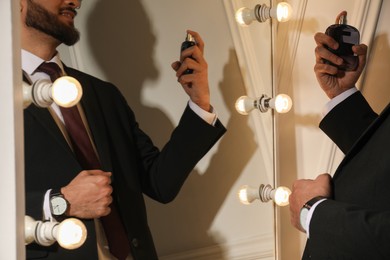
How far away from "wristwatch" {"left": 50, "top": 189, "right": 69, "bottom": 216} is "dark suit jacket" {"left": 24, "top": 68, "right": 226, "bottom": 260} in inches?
0.7

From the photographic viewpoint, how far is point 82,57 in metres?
1.09

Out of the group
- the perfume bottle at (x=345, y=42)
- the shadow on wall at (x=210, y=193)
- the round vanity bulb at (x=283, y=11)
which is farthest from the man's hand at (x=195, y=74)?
the perfume bottle at (x=345, y=42)

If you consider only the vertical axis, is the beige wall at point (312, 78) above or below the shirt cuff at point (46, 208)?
above

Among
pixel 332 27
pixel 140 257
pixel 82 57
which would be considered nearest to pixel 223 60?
pixel 332 27

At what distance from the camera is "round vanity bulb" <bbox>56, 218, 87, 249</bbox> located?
78 cm

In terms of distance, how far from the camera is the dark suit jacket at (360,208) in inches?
34.7

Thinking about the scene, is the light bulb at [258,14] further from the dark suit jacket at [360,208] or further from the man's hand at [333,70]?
the dark suit jacket at [360,208]

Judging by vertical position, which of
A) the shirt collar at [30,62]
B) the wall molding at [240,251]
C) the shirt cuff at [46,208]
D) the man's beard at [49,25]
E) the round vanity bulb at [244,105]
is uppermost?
the man's beard at [49,25]

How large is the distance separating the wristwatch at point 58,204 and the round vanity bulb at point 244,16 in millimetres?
705

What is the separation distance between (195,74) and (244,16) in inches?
9.4

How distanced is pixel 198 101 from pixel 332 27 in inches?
15.6

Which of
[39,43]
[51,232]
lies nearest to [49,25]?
[39,43]

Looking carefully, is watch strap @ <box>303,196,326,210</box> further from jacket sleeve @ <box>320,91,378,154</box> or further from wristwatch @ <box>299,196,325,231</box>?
jacket sleeve @ <box>320,91,378,154</box>

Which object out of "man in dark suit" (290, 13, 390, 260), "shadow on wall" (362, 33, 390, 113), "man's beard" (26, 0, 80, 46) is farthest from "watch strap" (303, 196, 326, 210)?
"shadow on wall" (362, 33, 390, 113)
